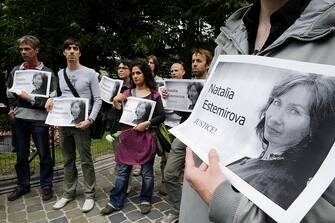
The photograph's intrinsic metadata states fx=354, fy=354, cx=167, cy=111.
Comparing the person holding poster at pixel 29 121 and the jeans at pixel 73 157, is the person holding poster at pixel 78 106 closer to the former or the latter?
the jeans at pixel 73 157

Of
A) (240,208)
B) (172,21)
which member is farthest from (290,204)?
(172,21)

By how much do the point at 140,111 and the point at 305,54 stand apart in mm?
3931

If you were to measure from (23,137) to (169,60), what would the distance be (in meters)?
9.58

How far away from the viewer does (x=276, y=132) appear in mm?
900

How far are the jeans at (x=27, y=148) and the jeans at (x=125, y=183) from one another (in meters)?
1.21

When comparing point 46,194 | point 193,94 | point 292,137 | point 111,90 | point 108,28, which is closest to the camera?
point 292,137

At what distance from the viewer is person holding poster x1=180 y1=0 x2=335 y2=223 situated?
882 millimetres

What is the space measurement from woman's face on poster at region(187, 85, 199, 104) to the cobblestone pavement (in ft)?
5.90

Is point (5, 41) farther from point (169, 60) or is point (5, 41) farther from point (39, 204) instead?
point (39, 204)

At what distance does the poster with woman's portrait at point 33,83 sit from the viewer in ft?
16.6

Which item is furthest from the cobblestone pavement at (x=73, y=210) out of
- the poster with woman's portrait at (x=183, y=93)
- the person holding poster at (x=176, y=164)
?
the poster with woman's portrait at (x=183, y=93)

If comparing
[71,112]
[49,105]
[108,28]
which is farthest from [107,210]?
[108,28]

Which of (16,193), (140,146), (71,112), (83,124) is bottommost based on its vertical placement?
(16,193)

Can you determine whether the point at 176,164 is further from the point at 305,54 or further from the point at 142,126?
the point at 305,54
